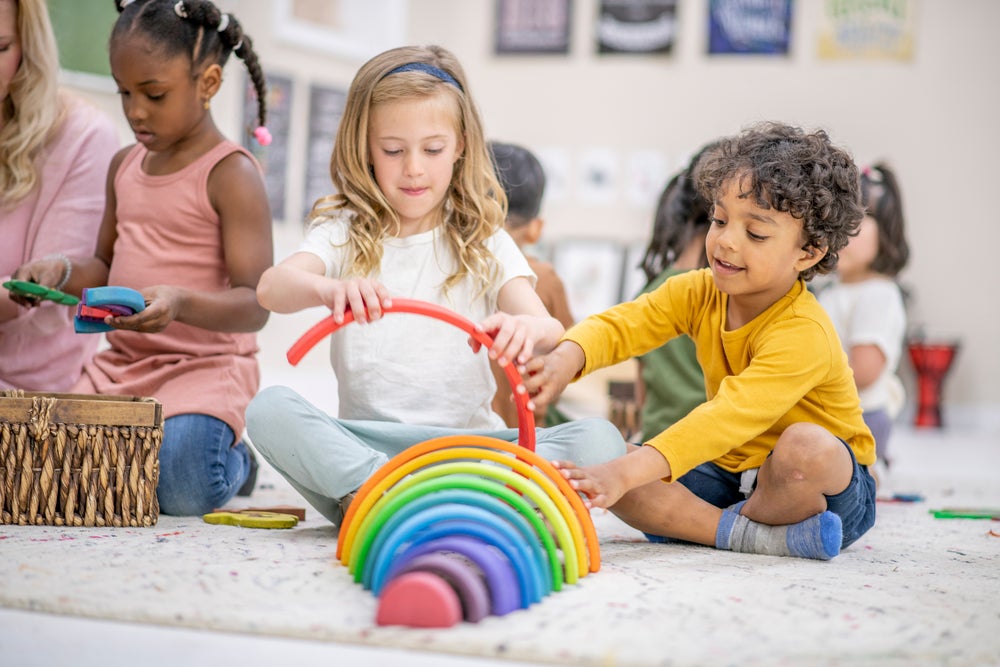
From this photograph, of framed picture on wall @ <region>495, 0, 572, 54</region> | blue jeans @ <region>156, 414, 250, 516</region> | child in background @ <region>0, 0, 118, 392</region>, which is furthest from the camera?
framed picture on wall @ <region>495, 0, 572, 54</region>

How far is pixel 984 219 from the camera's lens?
15.8 ft

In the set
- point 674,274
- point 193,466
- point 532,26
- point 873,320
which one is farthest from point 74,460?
point 532,26

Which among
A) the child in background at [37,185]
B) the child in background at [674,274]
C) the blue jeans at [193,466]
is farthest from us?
the child in background at [674,274]

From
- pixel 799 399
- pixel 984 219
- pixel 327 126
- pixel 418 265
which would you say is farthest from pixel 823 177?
pixel 984 219

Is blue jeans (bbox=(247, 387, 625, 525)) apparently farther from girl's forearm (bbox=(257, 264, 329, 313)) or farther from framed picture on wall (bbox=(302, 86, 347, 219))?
framed picture on wall (bbox=(302, 86, 347, 219))

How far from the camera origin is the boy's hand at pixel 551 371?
1.39 m

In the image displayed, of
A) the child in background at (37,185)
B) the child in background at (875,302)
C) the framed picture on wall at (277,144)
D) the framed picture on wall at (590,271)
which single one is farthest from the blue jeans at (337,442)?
the framed picture on wall at (590,271)

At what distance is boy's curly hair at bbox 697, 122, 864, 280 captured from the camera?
1.45 meters

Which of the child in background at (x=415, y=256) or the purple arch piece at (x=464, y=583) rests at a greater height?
the child in background at (x=415, y=256)

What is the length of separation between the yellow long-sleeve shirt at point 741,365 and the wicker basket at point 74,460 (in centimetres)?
61

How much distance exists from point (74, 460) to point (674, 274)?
1.13 m

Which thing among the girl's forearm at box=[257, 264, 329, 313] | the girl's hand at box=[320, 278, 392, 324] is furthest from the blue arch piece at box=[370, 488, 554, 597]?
the girl's forearm at box=[257, 264, 329, 313]

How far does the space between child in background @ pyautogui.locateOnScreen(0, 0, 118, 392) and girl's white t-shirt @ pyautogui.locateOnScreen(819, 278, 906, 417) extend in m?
1.72

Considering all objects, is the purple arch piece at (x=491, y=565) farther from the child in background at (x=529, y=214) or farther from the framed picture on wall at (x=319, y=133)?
the framed picture on wall at (x=319, y=133)
